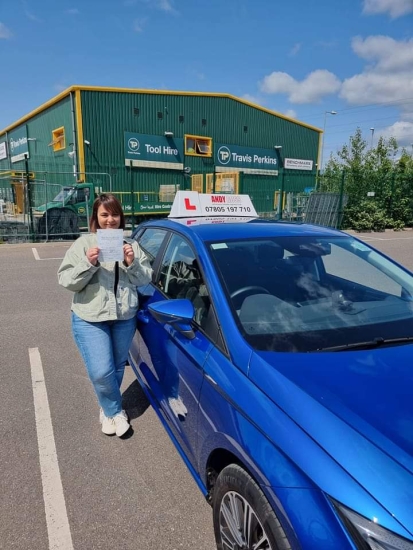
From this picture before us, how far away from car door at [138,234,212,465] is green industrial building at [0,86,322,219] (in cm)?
1475

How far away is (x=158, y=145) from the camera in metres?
22.6

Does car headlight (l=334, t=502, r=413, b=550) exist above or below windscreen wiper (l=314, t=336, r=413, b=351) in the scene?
below

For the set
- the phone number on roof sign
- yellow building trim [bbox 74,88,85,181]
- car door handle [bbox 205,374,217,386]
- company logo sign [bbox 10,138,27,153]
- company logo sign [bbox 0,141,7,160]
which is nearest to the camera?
car door handle [bbox 205,374,217,386]

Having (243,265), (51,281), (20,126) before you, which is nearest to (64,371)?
(243,265)

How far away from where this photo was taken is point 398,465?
1237 millimetres

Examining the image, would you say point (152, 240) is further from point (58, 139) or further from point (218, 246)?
point (58, 139)

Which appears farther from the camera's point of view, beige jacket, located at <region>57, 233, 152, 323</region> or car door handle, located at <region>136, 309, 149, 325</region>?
car door handle, located at <region>136, 309, 149, 325</region>

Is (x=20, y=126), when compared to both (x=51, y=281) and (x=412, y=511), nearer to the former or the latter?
(x=51, y=281)

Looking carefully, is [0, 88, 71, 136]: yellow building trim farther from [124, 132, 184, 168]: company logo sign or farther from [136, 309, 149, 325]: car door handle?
[136, 309, 149, 325]: car door handle

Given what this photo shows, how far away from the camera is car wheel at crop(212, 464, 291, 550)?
4.49 feet

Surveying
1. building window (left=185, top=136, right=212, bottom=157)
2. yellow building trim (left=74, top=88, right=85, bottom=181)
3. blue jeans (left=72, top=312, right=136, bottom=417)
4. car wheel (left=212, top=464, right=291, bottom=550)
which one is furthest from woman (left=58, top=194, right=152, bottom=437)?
building window (left=185, top=136, right=212, bottom=157)

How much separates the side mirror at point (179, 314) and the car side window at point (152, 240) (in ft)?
3.85

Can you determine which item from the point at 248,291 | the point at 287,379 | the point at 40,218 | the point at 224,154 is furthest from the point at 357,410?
the point at 224,154

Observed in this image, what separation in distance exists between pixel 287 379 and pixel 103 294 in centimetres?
145
